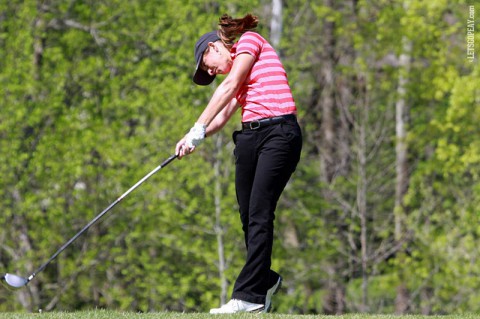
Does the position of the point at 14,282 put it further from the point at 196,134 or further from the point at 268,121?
the point at 268,121

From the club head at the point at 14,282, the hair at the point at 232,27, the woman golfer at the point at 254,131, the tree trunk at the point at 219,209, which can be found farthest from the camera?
the tree trunk at the point at 219,209

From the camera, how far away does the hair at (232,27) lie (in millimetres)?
6070

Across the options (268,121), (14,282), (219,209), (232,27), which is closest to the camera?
(268,121)

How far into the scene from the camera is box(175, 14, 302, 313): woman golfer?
595 centimetres

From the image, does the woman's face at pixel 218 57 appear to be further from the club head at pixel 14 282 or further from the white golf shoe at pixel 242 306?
the club head at pixel 14 282

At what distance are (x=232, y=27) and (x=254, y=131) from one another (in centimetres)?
69

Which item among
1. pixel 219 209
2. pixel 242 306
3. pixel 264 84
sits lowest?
pixel 219 209

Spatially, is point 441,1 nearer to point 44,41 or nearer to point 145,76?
point 145,76

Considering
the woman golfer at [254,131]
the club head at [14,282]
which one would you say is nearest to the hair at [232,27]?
the woman golfer at [254,131]

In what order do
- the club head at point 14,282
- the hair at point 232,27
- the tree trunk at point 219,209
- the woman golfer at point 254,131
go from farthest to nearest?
Answer: the tree trunk at point 219,209
the club head at point 14,282
the hair at point 232,27
the woman golfer at point 254,131

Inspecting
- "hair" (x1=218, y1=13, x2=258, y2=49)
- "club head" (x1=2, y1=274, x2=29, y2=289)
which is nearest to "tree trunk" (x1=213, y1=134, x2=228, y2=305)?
"club head" (x1=2, y1=274, x2=29, y2=289)

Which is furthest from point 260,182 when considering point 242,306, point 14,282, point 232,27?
point 14,282

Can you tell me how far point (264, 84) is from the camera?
5.96m

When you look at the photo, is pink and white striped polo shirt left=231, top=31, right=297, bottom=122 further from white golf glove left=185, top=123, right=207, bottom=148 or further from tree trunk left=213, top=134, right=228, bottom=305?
tree trunk left=213, top=134, right=228, bottom=305
